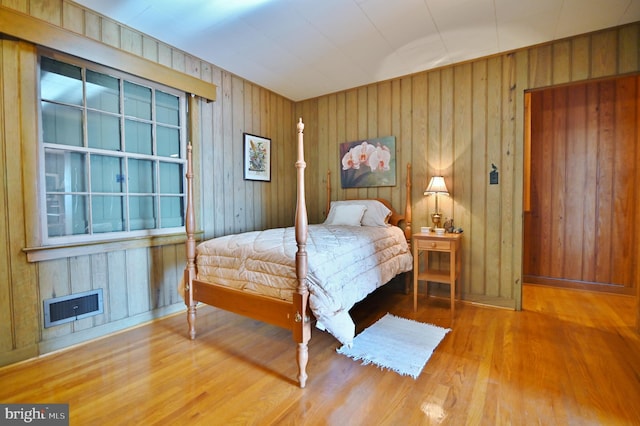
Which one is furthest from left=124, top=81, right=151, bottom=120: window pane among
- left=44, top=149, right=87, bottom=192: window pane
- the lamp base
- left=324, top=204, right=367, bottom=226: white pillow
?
the lamp base

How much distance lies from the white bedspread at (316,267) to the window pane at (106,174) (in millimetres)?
919

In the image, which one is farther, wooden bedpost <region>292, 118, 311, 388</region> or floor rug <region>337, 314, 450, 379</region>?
floor rug <region>337, 314, 450, 379</region>

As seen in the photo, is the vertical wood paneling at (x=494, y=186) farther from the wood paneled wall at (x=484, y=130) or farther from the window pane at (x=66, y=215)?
the window pane at (x=66, y=215)

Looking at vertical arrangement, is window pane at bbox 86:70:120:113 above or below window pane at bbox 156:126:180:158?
above

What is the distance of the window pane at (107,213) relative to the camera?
240 centimetres

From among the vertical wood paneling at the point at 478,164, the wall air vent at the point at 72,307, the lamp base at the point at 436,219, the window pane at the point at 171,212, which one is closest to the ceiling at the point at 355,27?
the vertical wood paneling at the point at 478,164

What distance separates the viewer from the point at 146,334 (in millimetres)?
2447

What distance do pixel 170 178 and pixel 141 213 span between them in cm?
43

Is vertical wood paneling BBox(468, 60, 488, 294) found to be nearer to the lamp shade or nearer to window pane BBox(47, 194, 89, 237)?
the lamp shade

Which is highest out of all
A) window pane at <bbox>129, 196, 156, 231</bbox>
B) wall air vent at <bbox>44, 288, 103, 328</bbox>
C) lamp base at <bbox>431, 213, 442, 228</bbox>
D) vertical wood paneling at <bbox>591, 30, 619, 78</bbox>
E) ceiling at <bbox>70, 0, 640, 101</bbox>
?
ceiling at <bbox>70, 0, 640, 101</bbox>

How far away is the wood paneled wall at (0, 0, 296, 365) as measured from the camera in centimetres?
198

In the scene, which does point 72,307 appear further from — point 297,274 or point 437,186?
point 437,186

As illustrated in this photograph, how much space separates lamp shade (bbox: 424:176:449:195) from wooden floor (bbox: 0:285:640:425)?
49.7 inches

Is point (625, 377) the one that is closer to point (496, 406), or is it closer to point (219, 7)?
point (496, 406)
